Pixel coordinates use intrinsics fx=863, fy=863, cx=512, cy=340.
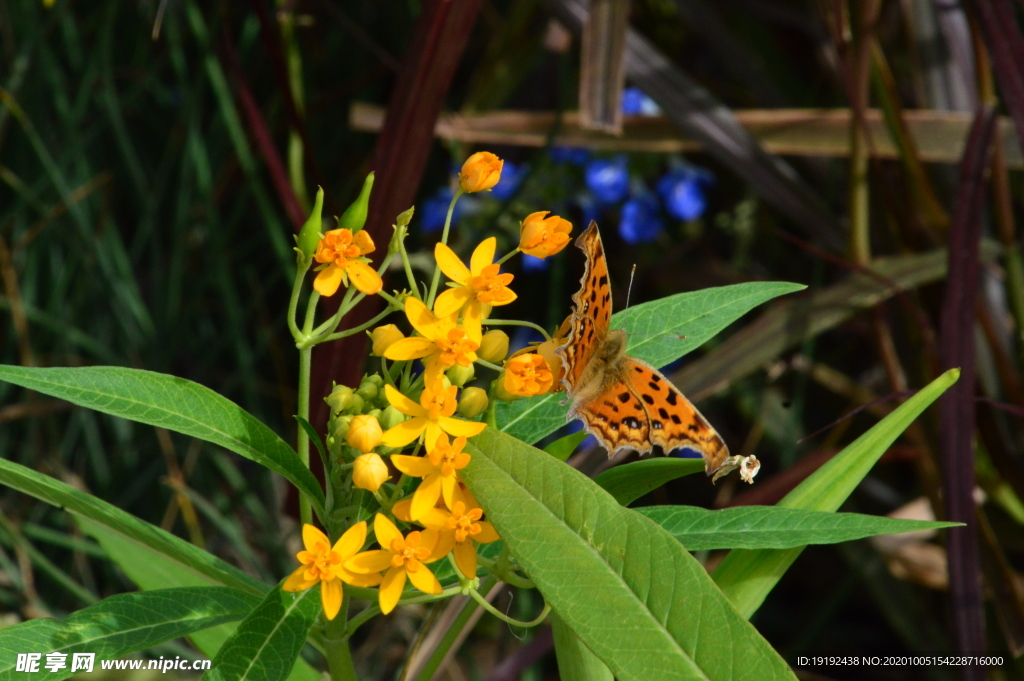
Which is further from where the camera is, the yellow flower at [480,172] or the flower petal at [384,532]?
the yellow flower at [480,172]

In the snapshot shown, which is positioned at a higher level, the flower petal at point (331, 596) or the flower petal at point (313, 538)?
the flower petal at point (313, 538)

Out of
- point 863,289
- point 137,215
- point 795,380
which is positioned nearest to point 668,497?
point 795,380

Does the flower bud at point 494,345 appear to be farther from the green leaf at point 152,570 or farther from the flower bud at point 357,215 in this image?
the green leaf at point 152,570

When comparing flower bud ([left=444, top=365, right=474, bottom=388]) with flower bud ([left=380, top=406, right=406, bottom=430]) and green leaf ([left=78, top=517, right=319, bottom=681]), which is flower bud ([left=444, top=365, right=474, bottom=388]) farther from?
green leaf ([left=78, top=517, right=319, bottom=681])

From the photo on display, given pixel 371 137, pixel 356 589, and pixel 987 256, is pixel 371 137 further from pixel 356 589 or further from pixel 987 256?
pixel 356 589

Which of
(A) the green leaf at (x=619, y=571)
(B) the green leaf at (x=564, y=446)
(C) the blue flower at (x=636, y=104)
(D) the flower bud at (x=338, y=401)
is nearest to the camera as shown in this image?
(A) the green leaf at (x=619, y=571)

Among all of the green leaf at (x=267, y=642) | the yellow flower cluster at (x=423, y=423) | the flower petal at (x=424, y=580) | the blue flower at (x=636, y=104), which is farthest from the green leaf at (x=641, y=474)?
the blue flower at (x=636, y=104)
